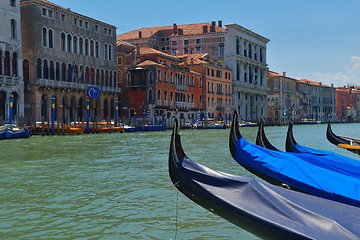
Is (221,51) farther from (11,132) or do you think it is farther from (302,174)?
(302,174)

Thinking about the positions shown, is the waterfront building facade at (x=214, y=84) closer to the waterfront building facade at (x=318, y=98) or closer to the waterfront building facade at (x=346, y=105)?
the waterfront building facade at (x=318, y=98)

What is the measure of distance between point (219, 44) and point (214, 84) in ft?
17.4

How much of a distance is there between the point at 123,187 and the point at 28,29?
55.9 ft

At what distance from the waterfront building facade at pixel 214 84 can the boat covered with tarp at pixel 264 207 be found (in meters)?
29.7

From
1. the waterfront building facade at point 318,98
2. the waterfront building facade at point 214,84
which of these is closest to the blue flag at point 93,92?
the waterfront building facade at point 214,84

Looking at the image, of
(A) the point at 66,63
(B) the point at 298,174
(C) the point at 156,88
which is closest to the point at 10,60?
(A) the point at 66,63

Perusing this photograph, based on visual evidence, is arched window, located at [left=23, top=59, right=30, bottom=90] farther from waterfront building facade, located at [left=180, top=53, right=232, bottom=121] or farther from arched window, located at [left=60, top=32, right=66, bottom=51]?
waterfront building facade, located at [left=180, top=53, right=232, bottom=121]

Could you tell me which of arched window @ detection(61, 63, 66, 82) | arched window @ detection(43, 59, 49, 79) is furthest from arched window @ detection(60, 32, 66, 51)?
Result: arched window @ detection(43, 59, 49, 79)

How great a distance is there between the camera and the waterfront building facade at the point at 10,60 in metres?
19.9

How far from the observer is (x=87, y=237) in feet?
13.3

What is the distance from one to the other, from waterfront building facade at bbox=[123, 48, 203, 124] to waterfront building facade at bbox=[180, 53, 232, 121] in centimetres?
208

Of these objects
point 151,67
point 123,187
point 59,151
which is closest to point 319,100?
point 151,67

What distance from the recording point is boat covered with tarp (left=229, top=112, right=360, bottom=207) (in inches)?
147

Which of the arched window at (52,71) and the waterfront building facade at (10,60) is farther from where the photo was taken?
the arched window at (52,71)
